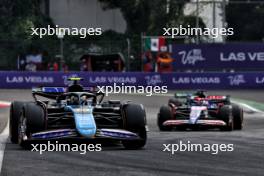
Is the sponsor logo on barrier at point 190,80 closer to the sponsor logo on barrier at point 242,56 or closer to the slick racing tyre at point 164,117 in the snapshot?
the sponsor logo on barrier at point 242,56

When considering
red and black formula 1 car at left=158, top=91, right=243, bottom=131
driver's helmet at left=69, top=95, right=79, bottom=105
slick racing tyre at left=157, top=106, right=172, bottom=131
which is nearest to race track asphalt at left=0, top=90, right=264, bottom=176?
driver's helmet at left=69, top=95, right=79, bottom=105

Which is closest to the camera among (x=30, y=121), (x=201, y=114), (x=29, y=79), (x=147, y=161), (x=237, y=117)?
(x=147, y=161)

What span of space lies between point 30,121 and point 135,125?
1.61 meters

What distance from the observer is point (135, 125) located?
44.7 ft

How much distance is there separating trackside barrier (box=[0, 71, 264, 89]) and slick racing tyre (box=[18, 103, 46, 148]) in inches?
839

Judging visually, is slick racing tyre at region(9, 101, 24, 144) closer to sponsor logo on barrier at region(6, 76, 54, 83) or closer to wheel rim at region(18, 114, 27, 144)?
wheel rim at region(18, 114, 27, 144)

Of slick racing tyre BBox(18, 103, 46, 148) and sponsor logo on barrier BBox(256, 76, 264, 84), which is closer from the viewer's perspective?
slick racing tyre BBox(18, 103, 46, 148)

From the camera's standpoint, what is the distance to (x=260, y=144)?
1438 centimetres

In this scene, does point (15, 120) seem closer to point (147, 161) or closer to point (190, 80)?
point (147, 161)

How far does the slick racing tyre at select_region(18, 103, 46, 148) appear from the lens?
13266 millimetres

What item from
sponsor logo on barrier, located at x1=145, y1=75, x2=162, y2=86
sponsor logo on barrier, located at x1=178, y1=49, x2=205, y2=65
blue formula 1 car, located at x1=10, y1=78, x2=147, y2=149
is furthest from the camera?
sponsor logo on barrier, located at x1=178, y1=49, x2=205, y2=65

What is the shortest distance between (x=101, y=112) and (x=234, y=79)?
2221 cm

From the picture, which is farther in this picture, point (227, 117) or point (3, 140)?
point (227, 117)

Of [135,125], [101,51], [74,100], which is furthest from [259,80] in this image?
[135,125]
